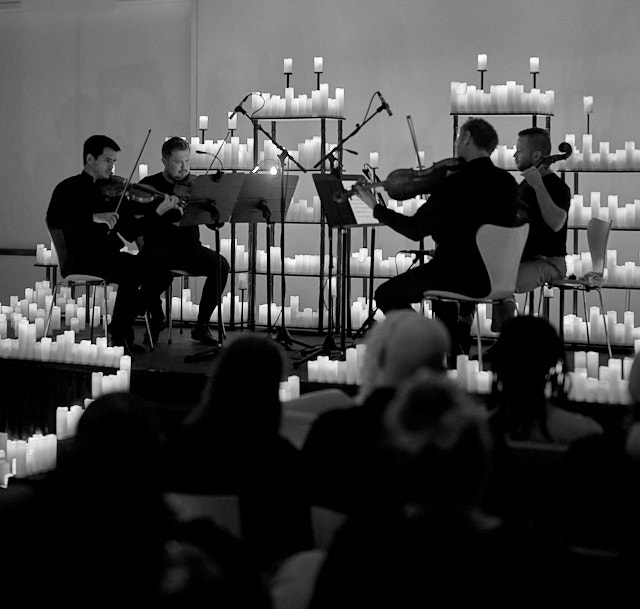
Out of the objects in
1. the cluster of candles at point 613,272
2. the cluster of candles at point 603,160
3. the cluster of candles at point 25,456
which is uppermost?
the cluster of candles at point 603,160

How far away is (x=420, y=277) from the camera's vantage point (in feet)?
18.6

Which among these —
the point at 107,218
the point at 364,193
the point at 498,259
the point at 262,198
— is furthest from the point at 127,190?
the point at 498,259

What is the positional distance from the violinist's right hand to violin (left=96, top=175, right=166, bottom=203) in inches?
5.6

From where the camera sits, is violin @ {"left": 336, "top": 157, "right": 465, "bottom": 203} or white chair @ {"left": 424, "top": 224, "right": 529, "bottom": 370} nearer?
white chair @ {"left": 424, "top": 224, "right": 529, "bottom": 370}

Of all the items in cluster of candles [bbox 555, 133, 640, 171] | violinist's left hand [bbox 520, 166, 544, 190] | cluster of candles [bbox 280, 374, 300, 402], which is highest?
cluster of candles [bbox 555, 133, 640, 171]

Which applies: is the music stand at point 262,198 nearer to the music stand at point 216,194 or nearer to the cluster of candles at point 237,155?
the music stand at point 216,194

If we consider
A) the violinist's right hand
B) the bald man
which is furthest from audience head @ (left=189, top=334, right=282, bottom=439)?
the violinist's right hand

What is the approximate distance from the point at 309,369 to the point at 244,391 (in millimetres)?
3154

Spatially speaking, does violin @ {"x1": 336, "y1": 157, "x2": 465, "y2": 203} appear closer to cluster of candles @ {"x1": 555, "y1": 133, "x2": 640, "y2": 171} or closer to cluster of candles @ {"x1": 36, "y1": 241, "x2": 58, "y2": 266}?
cluster of candles @ {"x1": 555, "y1": 133, "x2": 640, "y2": 171}

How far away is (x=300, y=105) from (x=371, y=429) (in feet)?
16.4

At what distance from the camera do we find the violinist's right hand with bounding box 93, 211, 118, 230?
6.41 metres

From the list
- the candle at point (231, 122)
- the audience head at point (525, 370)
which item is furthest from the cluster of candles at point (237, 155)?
the audience head at point (525, 370)

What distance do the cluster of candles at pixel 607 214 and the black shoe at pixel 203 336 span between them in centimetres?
248

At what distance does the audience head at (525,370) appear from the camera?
2896 mm
